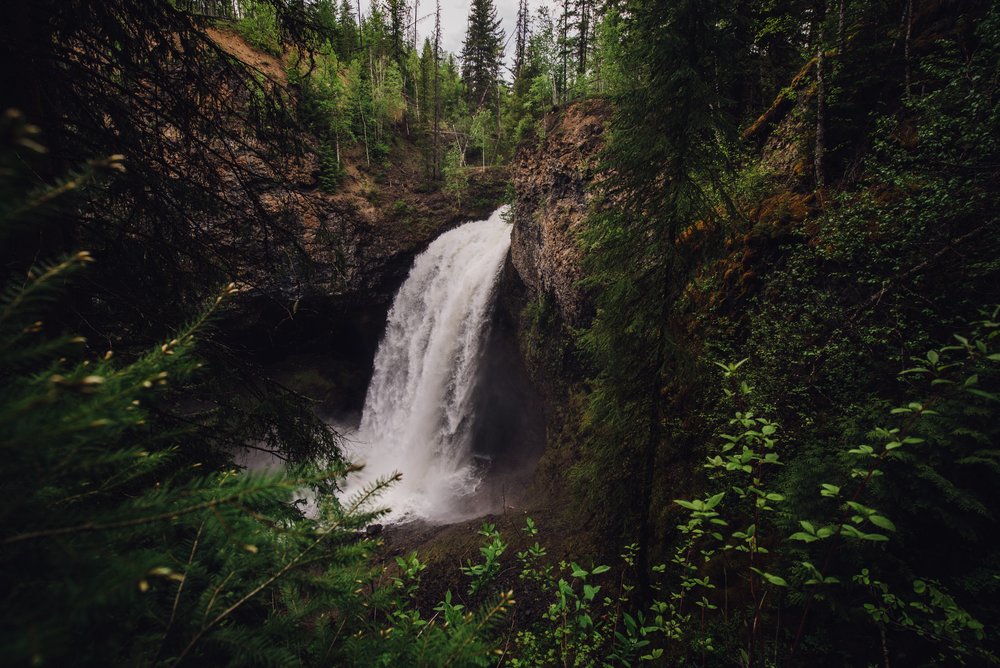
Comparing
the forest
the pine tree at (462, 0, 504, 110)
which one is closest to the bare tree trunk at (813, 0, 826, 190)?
the forest

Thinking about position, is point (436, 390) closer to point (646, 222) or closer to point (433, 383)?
point (433, 383)

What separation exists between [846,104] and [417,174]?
2461 cm

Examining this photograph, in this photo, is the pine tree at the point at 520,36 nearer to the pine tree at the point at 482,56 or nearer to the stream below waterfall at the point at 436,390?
the pine tree at the point at 482,56

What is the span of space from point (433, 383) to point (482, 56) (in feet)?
127

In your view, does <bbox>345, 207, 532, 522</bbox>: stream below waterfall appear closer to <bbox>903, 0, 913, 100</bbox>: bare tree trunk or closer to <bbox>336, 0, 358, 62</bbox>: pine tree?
<bbox>903, 0, 913, 100</bbox>: bare tree trunk

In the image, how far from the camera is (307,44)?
3.39 metres

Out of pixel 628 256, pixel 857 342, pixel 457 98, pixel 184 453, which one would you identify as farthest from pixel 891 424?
pixel 457 98

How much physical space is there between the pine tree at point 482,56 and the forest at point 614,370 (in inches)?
1362

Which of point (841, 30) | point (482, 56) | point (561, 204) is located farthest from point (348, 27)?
point (841, 30)

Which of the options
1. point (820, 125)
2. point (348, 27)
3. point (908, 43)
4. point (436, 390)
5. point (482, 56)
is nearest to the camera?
point (908, 43)

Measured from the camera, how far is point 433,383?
17.0 metres

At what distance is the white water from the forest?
442 cm

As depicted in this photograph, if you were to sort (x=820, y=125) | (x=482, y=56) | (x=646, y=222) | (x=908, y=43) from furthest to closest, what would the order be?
(x=482, y=56)
(x=820, y=125)
(x=908, y=43)
(x=646, y=222)

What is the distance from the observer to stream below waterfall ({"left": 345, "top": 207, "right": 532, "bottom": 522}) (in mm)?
15625
